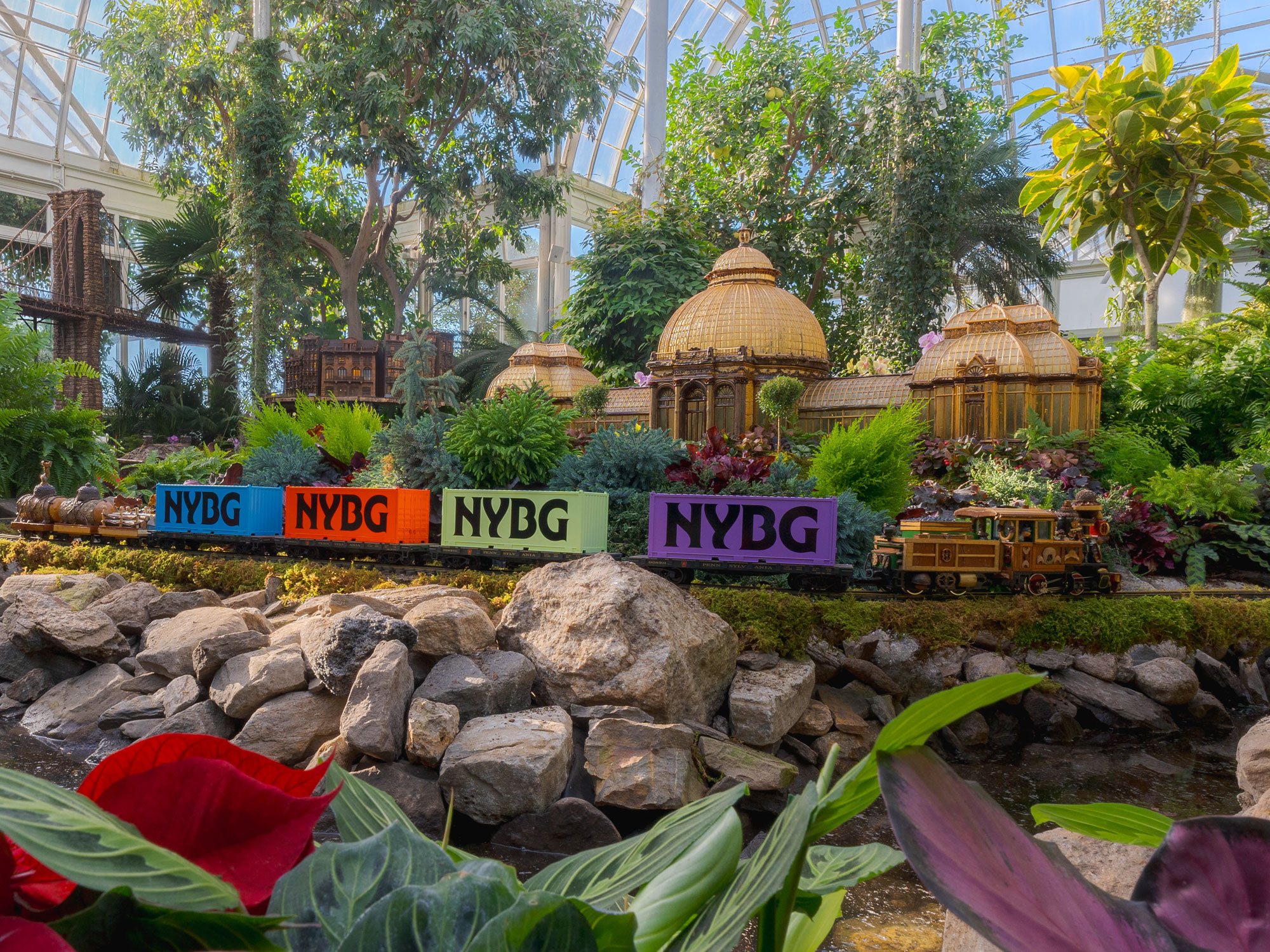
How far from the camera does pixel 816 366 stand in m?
13.4

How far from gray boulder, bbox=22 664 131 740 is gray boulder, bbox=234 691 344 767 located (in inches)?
58.1

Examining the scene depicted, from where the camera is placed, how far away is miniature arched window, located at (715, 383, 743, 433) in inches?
516

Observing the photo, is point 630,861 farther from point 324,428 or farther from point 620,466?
point 324,428

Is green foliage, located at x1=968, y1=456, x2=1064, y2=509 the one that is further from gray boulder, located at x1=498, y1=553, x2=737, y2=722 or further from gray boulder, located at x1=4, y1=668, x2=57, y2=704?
gray boulder, located at x1=4, y1=668, x2=57, y2=704

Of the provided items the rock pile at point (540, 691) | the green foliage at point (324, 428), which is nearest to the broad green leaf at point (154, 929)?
the rock pile at point (540, 691)

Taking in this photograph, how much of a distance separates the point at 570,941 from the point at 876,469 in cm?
716

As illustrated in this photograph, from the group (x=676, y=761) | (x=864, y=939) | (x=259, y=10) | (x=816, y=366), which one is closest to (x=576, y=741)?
(x=676, y=761)

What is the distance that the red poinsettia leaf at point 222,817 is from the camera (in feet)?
1.35

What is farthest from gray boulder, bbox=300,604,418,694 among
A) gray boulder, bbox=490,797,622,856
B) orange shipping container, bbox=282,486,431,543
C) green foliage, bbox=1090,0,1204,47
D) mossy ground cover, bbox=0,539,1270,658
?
green foliage, bbox=1090,0,1204,47

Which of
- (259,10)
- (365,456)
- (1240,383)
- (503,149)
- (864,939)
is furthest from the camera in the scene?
(503,149)

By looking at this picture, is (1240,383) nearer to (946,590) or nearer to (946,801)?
(946,590)

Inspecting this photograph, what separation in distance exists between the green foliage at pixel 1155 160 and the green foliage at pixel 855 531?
30.3 ft

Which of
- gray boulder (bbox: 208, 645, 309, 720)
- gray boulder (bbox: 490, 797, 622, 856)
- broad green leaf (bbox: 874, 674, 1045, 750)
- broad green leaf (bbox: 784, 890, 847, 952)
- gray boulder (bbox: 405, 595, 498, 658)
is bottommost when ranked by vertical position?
gray boulder (bbox: 490, 797, 622, 856)

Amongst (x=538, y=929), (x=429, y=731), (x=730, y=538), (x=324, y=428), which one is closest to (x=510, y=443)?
(x=730, y=538)
